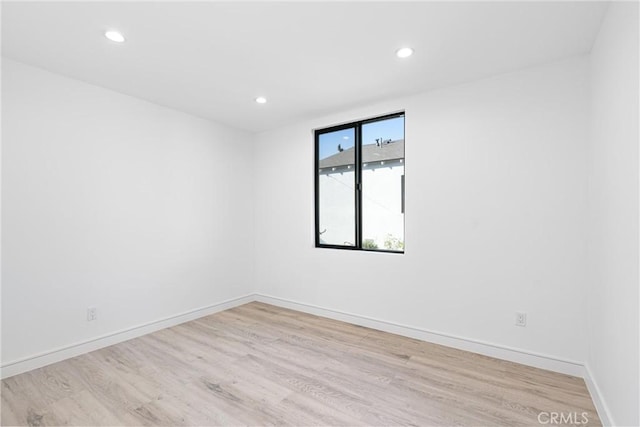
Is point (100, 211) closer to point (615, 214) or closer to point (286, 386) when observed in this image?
point (286, 386)

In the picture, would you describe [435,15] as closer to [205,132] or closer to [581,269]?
[581,269]

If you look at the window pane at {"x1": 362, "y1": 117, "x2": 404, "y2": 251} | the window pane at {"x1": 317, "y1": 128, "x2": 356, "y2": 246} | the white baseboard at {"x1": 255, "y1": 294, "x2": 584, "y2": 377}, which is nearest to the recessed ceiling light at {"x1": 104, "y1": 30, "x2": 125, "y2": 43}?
the window pane at {"x1": 317, "y1": 128, "x2": 356, "y2": 246}

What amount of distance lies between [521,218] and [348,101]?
205 cm

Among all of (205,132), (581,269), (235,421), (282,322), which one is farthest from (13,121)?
(581,269)

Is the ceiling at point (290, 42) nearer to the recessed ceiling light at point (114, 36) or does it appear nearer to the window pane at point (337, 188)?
the recessed ceiling light at point (114, 36)

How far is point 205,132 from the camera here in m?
3.97

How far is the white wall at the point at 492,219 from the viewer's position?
7.97 feet

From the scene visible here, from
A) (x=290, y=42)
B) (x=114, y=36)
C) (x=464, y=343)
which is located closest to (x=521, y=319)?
(x=464, y=343)

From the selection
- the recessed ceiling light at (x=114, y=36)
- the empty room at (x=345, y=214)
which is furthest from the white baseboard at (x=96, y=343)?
the recessed ceiling light at (x=114, y=36)

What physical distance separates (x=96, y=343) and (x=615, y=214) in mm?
4127

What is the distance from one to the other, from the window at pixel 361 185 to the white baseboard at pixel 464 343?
2.66 feet

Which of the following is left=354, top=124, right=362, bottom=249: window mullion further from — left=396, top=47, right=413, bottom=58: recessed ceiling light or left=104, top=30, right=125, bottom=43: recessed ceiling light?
left=104, top=30, right=125, bottom=43: recessed ceiling light

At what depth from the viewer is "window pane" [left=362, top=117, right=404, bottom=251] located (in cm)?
342

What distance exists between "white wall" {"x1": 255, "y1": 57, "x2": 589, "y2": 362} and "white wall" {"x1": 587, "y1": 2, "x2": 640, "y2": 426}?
197 millimetres
